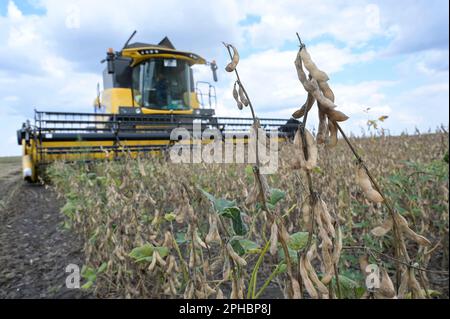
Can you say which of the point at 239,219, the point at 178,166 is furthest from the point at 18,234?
the point at 239,219

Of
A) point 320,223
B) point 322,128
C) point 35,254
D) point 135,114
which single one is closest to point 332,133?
point 322,128

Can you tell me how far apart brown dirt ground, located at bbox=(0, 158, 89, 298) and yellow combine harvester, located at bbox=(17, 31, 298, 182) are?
3.05m

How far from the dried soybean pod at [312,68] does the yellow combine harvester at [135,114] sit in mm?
6176

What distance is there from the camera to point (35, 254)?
2486 millimetres

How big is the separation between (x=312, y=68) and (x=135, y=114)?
7865 mm

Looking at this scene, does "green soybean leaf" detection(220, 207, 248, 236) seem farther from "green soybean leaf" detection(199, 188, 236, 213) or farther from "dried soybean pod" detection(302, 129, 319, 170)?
"dried soybean pod" detection(302, 129, 319, 170)

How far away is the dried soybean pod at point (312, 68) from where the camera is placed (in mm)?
424

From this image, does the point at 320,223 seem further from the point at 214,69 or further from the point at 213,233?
the point at 214,69

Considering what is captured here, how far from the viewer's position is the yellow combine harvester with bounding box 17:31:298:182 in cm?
686

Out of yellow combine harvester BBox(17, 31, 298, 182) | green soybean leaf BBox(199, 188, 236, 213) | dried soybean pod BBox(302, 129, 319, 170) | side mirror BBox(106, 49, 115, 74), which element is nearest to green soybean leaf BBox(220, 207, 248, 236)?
green soybean leaf BBox(199, 188, 236, 213)

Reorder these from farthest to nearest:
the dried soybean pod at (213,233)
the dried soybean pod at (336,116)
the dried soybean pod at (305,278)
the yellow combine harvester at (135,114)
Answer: the yellow combine harvester at (135,114)
the dried soybean pod at (213,233)
the dried soybean pod at (305,278)
the dried soybean pod at (336,116)

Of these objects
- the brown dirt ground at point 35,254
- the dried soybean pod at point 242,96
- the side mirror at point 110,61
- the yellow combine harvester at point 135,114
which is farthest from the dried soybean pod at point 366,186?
the side mirror at point 110,61

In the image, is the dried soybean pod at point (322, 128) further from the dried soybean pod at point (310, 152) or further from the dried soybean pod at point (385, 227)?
the dried soybean pod at point (385, 227)
